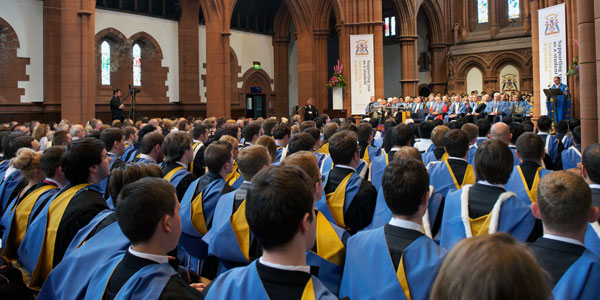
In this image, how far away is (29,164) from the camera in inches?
161

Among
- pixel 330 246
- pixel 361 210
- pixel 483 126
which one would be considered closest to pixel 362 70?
pixel 483 126

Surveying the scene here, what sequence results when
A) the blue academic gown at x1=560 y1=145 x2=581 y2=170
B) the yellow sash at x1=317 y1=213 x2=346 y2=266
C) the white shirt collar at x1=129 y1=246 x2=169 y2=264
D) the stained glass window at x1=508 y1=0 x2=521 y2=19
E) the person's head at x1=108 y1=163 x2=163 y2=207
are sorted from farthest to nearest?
1. the stained glass window at x1=508 y1=0 x2=521 y2=19
2. the blue academic gown at x1=560 y1=145 x2=581 y2=170
3. the person's head at x1=108 y1=163 x2=163 y2=207
4. the yellow sash at x1=317 y1=213 x2=346 y2=266
5. the white shirt collar at x1=129 y1=246 x2=169 y2=264

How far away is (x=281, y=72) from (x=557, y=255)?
24329 mm

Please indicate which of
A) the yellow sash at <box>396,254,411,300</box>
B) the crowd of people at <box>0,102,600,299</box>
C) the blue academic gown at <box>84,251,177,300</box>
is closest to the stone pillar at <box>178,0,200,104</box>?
the crowd of people at <box>0,102,600,299</box>

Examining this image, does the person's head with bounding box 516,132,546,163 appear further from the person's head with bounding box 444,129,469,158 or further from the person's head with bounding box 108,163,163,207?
the person's head with bounding box 108,163,163,207

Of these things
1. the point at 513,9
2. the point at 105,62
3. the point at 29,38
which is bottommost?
the point at 105,62

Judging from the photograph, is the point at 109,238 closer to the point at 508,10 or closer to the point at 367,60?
the point at 367,60

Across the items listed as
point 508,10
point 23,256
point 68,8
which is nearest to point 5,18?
point 68,8

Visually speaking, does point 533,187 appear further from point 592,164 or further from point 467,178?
point 592,164

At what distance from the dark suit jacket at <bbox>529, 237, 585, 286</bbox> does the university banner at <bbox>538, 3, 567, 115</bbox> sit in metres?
12.7

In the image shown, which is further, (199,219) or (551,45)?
(551,45)

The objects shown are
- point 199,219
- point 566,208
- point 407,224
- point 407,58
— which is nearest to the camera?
point 566,208

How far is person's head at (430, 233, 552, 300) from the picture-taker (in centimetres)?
104

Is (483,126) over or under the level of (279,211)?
over
